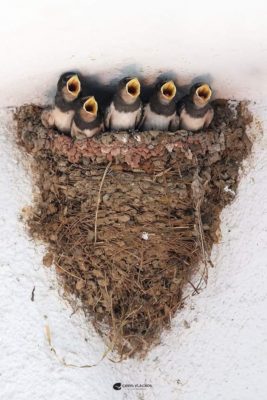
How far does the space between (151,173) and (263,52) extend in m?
0.62

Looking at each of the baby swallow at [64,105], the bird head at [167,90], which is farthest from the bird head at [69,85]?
the bird head at [167,90]

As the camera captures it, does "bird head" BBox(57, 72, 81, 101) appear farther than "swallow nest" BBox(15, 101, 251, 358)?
No

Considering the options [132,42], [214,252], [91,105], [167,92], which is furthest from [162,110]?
[214,252]

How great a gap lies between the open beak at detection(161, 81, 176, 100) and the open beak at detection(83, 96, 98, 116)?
0.26 metres

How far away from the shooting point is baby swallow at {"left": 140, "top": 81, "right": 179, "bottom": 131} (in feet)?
9.15

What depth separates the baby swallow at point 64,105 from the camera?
2.72 metres

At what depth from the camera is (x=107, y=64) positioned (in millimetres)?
2721

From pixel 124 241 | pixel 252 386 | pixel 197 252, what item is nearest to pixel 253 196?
pixel 197 252

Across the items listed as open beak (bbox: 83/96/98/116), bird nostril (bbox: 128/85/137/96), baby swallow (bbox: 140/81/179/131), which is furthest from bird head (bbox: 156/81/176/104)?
open beak (bbox: 83/96/98/116)

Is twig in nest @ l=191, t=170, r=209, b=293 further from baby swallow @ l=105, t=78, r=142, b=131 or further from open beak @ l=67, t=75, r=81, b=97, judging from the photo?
open beak @ l=67, t=75, r=81, b=97

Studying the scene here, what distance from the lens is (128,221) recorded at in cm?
284

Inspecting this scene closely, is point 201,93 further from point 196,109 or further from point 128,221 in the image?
point 128,221

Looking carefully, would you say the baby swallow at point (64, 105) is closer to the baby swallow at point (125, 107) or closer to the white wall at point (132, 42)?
the white wall at point (132, 42)

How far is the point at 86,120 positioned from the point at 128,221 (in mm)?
417
